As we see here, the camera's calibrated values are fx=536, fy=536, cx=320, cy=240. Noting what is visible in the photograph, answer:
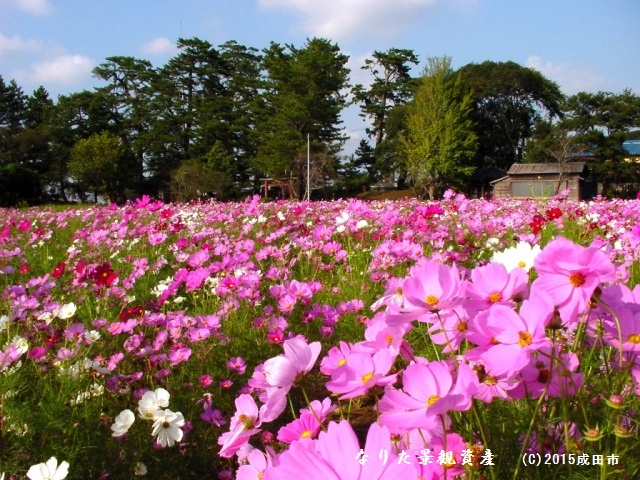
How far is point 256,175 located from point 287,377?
1546 inches

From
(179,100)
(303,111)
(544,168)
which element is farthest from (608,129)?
(179,100)

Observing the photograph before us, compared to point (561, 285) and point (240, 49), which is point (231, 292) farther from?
point (240, 49)

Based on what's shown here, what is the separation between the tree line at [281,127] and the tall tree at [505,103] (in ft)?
0.36

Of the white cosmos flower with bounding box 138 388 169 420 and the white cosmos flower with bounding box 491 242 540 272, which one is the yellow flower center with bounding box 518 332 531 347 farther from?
the white cosmos flower with bounding box 138 388 169 420

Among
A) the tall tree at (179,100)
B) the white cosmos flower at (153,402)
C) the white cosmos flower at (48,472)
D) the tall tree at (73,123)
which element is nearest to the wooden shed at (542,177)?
the tall tree at (179,100)

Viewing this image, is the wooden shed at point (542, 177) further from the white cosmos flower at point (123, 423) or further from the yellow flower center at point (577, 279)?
the yellow flower center at point (577, 279)

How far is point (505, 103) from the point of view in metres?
42.8

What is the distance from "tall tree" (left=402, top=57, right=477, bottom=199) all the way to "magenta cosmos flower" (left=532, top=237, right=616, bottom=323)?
33.1 metres

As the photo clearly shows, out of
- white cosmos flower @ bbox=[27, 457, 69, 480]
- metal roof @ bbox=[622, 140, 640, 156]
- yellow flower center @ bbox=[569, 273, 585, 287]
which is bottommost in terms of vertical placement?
white cosmos flower @ bbox=[27, 457, 69, 480]

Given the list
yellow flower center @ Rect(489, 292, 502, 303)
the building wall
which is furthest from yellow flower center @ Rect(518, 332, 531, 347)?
the building wall

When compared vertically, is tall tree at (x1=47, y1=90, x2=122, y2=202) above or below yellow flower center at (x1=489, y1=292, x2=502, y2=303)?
above

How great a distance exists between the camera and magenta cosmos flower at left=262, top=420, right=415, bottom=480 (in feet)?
1.63

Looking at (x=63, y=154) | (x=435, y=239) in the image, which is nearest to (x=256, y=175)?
(x=63, y=154)

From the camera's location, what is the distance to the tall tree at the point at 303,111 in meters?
32.7
